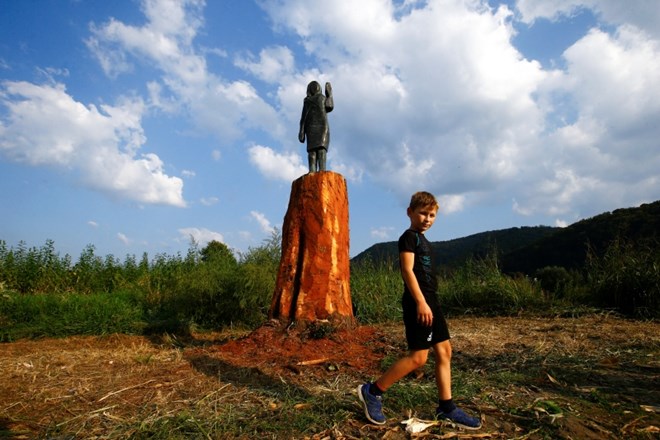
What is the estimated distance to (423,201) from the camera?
2.62 m

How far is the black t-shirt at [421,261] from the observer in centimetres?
258

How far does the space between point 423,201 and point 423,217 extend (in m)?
0.10

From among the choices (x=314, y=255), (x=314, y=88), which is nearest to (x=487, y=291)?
(x=314, y=255)

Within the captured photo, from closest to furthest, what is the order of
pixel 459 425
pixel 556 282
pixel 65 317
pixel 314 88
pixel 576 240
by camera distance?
pixel 459 425
pixel 314 88
pixel 65 317
pixel 556 282
pixel 576 240

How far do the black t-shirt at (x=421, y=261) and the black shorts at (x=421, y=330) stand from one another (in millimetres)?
85

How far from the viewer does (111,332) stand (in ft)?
22.8

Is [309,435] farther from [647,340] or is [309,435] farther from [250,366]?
[647,340]

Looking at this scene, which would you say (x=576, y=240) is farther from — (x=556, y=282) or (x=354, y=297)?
(x=354, y=297)

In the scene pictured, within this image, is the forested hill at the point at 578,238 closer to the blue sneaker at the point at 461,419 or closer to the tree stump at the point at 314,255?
the tree stump at the point at 314,255

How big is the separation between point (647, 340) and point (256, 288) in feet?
19.0

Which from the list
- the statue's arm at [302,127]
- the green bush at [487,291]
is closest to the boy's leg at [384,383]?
the statue's arm at [302,127]

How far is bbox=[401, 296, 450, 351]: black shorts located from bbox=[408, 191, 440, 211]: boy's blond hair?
1.92ft

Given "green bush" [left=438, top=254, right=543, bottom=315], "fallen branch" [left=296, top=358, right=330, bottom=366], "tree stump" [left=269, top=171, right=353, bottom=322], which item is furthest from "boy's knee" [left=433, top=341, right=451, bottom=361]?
"green bush" [left=438, top=254, right=543, bottom=315]

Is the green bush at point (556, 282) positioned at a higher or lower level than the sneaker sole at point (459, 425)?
higher
